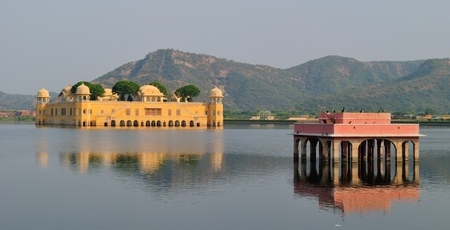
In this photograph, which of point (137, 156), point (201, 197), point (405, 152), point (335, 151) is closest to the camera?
point (201, 197)

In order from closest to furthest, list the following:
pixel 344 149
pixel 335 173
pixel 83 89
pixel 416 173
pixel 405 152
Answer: pixel 335 173
pixel 416 173
pixel 344 149
pixel 405 152
pixel 83 89

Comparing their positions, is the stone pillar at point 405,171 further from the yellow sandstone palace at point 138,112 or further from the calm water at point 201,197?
the yellow sandstone palace at point 138,112

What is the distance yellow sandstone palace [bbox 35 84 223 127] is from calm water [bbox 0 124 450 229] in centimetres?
8172

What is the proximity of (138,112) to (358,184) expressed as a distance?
324ft

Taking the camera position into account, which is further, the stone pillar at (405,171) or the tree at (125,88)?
the tree at (125,88)

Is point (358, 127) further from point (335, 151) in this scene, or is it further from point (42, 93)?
point (42, 93)

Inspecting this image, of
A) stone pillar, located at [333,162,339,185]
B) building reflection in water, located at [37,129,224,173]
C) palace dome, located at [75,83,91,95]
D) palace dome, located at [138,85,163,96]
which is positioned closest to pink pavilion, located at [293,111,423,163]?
stone pillar, located at [333,162,339,185]

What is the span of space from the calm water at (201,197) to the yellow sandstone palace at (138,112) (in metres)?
81.7

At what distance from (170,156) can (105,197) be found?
68.9 feet

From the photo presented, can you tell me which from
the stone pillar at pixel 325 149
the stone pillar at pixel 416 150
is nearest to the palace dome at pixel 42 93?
the stone pillar at pixel 325 149

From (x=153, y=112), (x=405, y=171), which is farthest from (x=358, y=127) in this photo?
(x=153, y=112)

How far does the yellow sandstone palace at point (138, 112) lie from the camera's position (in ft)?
423

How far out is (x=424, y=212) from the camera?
27312 millimetres

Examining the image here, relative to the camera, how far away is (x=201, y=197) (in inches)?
1198
